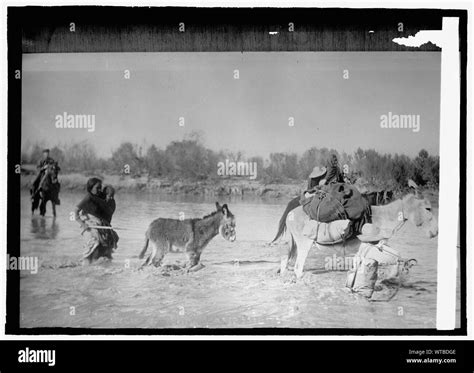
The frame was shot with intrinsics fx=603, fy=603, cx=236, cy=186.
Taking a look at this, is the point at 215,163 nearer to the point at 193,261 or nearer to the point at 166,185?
the point at 166,185

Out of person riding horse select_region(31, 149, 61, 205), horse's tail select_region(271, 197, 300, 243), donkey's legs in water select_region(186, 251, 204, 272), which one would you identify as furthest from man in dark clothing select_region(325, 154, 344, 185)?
person riding horse select_region(31, 149, 61, 205)

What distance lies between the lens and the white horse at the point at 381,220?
11.5 feet

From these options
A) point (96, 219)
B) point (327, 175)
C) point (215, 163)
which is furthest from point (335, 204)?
point (96, 219)

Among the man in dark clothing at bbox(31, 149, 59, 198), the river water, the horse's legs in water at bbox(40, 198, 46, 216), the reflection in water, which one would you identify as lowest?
the river water

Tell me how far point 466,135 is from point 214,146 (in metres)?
1.46

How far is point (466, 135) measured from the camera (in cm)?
350

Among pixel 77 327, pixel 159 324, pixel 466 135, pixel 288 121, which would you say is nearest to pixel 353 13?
pixel 288 121

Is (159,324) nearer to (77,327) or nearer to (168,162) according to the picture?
(77,327)

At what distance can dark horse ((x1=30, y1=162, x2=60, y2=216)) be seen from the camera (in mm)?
3510

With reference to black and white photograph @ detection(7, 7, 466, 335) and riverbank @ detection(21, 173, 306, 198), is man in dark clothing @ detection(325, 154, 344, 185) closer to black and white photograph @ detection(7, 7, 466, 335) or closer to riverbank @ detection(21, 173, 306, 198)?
black and white photograph @ detection(7, 7, 466, 335)

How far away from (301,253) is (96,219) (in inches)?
47.4

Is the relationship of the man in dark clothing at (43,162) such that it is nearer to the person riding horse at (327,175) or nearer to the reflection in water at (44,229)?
the reflection in water at (44,229)

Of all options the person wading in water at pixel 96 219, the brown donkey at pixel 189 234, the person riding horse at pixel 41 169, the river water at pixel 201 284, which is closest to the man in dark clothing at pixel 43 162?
the person riding horse at pixel 41 169

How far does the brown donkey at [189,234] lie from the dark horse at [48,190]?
0.58 meters
